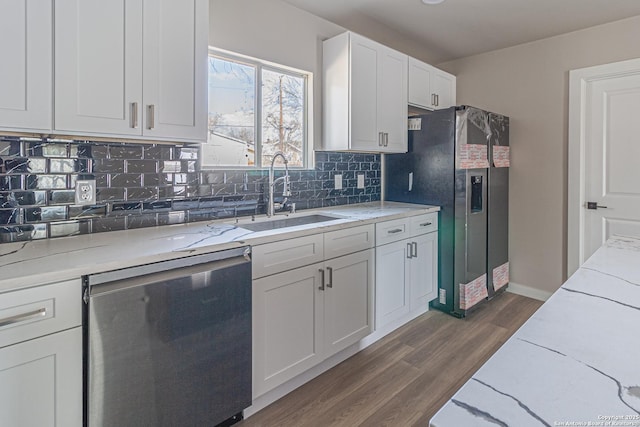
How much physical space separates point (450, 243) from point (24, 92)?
2.84 metres

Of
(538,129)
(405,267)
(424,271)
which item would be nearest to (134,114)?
(405,267)

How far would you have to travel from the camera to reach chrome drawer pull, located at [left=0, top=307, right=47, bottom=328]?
1.11 metres

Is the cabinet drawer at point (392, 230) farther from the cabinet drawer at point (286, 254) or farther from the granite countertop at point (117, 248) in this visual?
the cabinet drawer at point (286, 254)

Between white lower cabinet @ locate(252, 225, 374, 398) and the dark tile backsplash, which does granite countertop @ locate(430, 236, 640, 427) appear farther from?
the dark tile backsplash

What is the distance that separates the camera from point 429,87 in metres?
3.36

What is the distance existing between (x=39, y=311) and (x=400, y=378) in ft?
6.06

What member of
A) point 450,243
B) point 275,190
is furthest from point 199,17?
point 450,243

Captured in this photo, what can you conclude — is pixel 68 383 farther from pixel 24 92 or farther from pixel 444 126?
pixel 444 126

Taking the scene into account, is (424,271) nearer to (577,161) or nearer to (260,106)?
(577,161)

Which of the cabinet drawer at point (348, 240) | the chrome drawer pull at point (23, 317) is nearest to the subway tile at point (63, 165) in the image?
the chrome drawer pull at point (23, 317)

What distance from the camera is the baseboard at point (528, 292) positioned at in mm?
3461

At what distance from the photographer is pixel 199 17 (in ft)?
5.96

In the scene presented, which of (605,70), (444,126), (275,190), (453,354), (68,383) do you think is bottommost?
(453,354)

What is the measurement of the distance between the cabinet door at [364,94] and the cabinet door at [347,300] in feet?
2.93
